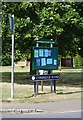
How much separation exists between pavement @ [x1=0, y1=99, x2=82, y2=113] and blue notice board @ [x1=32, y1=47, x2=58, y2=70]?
9.03 ft

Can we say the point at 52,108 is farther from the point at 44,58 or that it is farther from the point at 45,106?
the point at 44,58

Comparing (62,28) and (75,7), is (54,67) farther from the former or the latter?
(75,7)

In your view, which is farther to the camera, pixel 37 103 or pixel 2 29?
pixel 2 29

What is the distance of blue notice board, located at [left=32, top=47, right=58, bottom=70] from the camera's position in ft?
49.9

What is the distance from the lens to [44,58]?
15.4m

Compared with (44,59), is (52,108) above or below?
below

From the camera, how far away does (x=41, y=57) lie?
15305mm

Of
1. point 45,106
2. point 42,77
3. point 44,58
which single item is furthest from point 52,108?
point 44,58

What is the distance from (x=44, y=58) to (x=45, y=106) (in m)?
3.83

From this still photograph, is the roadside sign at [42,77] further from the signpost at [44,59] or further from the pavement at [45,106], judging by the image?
the pavement at [45,106]

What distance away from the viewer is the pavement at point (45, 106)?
435 inches

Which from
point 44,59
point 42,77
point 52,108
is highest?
point 44,59

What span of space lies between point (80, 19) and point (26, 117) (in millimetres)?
8924

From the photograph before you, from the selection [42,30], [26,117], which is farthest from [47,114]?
[42,30]
